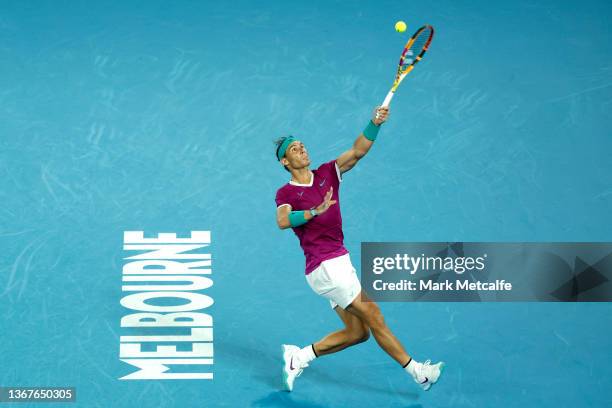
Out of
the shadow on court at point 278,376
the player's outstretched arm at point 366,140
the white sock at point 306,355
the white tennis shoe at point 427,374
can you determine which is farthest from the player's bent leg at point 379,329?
the player's outstretched arm at point 366,140

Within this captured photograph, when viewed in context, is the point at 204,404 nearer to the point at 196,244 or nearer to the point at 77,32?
the point at 196,244

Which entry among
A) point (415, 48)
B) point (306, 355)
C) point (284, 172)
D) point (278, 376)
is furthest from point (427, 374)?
point (284, 172)

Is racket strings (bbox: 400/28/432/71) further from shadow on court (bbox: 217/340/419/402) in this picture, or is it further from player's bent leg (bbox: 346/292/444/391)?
shadow on court (bbox: 217/340/419/402)

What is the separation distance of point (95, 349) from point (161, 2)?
5.13 m

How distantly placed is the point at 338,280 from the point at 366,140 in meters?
1.09

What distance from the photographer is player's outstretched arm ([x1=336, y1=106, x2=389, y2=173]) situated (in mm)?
8789

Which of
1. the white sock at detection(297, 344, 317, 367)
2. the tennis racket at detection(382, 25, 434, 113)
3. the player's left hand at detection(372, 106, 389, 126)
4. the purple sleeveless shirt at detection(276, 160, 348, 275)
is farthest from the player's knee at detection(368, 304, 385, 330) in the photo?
the tennis racket at detection(382, 25, 434, 113)

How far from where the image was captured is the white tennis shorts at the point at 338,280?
8.70m

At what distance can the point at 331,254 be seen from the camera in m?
8.78

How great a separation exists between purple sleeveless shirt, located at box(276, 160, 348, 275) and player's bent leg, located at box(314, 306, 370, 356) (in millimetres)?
474

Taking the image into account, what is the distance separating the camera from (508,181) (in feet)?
37.5

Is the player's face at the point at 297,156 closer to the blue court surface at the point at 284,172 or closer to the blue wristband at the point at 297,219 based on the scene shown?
the blue wristband at the point at 297,219

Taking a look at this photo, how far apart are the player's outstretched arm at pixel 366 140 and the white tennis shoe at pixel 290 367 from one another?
4.81 feet

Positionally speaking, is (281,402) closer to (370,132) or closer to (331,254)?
(331,254)
